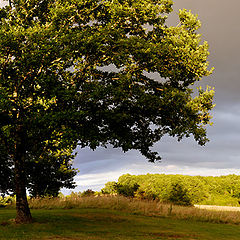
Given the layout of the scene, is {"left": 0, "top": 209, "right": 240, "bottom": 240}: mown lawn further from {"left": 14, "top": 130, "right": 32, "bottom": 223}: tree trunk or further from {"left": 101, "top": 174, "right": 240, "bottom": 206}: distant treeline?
{"left": 101, "top": 174, "right": 240, "bottom": 206}: distant treeline

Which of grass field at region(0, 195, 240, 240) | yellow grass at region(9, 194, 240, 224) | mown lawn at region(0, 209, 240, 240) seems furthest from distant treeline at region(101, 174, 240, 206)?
mown lawn at region(0, 209, 240, 240)

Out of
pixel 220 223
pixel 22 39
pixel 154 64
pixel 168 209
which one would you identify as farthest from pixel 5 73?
pixel 220 223

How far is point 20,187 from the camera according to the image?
68.4ft

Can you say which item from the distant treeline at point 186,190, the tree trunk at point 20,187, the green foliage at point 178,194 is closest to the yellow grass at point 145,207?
the tree trunk at point 20,187

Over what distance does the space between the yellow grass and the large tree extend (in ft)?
26.5

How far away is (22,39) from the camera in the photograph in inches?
699

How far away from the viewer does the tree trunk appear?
20.5 metres

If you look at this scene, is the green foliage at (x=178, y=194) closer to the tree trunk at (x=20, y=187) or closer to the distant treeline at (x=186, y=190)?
the distant treeline at (x=186, y=190)

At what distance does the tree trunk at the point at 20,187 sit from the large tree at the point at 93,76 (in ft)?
0.22

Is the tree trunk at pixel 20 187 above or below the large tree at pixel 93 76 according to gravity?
below

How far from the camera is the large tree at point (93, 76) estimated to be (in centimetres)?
1741

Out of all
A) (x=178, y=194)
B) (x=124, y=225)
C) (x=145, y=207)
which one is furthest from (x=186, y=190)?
(x=124, y=225)

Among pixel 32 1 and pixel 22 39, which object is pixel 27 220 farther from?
pixel 32 1

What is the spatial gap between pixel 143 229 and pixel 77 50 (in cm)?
1138
